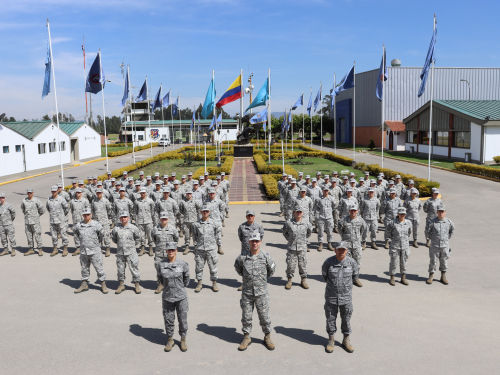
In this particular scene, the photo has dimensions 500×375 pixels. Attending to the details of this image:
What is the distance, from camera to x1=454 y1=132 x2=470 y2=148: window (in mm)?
32844

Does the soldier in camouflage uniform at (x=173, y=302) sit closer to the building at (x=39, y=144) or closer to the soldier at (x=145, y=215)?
the soldier at (x=145, y=215)

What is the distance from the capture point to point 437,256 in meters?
9.00

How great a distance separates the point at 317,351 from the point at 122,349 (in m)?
3.00

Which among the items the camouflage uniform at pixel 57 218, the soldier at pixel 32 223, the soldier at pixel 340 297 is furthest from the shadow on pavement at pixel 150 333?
the soldier at pixel 32 223

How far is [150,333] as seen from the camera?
6754mm

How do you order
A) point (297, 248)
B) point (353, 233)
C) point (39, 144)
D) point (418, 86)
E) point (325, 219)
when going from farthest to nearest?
point (418, 86) → point (39, 144) → point (325, 219) → point (353, 233) → point (297, 248)

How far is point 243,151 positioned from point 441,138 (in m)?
18.3

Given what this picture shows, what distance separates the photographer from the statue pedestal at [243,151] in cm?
3912

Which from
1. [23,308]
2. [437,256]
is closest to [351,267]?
[437,256]

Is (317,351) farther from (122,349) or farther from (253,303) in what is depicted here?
(122,349)

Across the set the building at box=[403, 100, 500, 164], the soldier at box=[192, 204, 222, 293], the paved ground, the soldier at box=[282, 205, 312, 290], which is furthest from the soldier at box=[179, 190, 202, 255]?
the building at box=[403, 100, 500, 164]

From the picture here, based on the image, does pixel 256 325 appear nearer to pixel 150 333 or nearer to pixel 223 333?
pixel 223 333

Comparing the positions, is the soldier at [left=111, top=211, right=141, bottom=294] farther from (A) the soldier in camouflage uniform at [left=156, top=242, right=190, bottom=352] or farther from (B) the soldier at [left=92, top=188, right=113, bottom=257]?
(B) the soldier at [left=92, top=188, right=113, bottom=257]

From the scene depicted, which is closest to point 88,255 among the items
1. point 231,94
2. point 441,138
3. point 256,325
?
point 256,325
